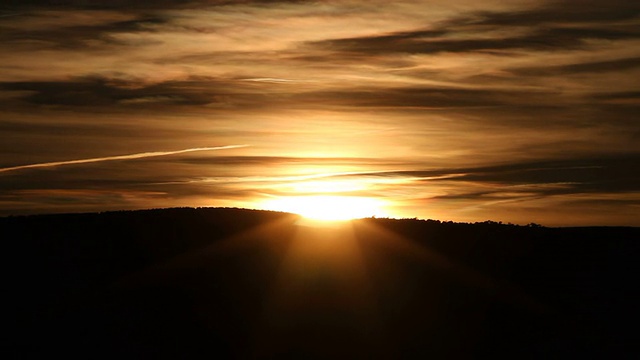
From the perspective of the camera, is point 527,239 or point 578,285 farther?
point 527,239

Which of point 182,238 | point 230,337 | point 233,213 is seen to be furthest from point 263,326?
point 233,213

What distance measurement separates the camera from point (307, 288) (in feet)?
68.3

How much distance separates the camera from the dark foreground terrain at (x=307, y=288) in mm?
18516

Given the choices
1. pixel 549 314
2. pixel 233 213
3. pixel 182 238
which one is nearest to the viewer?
pixel 549 314

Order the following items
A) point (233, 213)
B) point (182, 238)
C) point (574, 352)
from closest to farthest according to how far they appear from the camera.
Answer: point (574, 352) → point (182, 238) → point (233, 213)

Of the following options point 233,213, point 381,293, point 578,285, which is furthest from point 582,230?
point 233,213

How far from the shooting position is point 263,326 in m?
19.1

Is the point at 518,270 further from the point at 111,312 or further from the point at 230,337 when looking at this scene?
the point at 111,312

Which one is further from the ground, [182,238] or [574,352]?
[182,238]

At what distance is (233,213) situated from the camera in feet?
82.0

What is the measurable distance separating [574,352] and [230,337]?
6031 mm

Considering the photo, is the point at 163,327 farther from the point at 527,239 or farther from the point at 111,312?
the point at 527,239

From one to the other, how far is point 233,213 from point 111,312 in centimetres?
638

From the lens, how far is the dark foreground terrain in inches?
729
